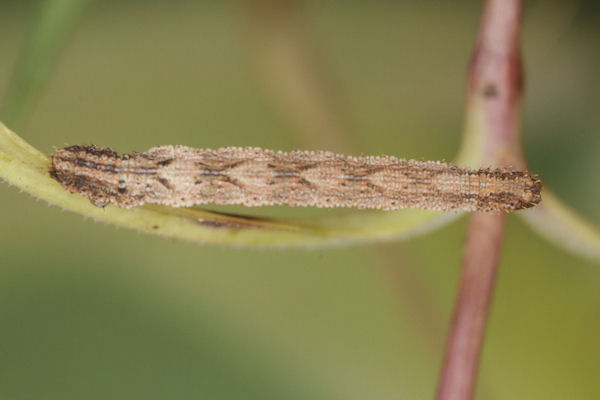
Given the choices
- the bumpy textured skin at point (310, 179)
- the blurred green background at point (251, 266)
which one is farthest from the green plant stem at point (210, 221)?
the blurred green background at point (251, 266)

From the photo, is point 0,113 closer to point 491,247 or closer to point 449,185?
point 449,185

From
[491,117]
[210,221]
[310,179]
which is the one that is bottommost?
[210,221]

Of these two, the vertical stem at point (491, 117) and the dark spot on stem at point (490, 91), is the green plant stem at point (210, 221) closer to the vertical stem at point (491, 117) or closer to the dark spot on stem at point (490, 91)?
the vertical stem at point (491, 117)

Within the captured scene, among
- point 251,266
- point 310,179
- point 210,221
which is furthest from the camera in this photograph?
point 251,266

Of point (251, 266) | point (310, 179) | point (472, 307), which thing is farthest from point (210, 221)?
point (251, 266)

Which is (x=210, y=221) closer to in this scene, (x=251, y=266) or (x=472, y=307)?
(x=472, y=307)

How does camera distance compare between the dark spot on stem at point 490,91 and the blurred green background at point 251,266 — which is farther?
the blurred green background at point 251,266
